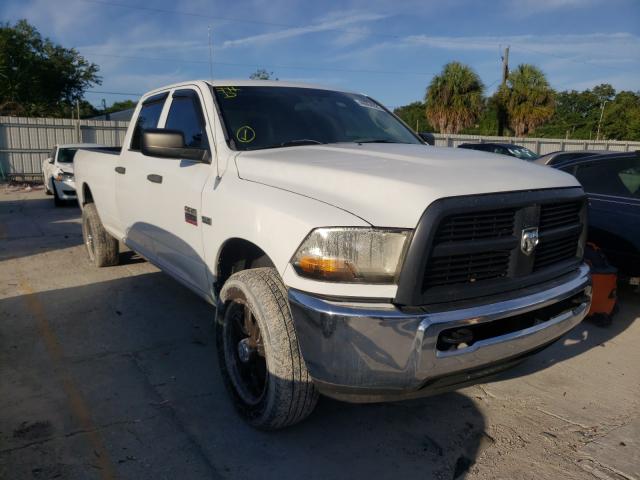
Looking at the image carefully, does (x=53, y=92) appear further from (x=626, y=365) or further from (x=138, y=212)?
(x=626, y=365)

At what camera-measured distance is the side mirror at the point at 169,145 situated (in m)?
3.26

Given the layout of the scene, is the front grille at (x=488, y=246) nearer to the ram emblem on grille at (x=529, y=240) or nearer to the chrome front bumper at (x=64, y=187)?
the ram emblem on grille at (x=529, y=240)

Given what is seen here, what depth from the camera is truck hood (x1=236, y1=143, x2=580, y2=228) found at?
2270mm

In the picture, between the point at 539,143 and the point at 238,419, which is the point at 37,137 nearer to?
the point at 238,419

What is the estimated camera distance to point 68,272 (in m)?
6.08

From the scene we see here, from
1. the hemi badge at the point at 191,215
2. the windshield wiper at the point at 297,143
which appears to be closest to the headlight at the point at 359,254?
the windshield wiper at the point at 297,143

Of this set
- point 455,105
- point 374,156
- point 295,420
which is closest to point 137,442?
point 295,420

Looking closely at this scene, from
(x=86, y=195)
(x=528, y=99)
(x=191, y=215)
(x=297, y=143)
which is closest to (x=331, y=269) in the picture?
(x=297, y=143)

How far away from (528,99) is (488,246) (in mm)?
32170

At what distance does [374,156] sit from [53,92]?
35332 millimetres

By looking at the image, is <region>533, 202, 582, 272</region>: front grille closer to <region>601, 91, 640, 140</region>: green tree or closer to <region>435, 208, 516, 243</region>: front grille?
<region>435, 208, 516, 243</region>: front grille

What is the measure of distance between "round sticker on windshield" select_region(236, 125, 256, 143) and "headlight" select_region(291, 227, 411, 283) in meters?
1.31

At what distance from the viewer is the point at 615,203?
4895 mm

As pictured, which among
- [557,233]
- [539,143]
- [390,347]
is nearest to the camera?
[390,347]
